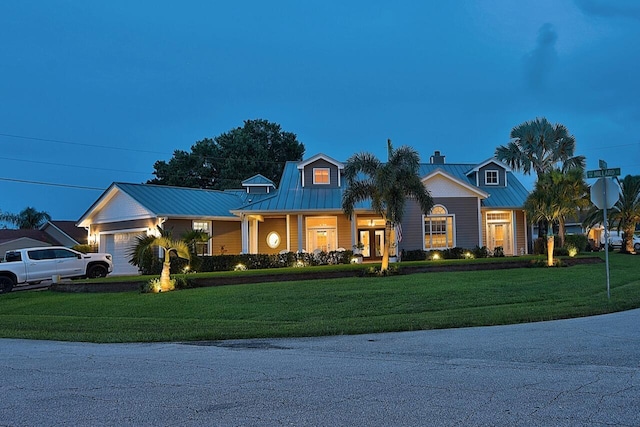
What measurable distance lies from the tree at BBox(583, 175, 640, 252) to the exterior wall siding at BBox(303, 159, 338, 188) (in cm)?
1705

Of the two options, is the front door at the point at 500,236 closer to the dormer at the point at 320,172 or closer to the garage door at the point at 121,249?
the dormer at the point at 320,172

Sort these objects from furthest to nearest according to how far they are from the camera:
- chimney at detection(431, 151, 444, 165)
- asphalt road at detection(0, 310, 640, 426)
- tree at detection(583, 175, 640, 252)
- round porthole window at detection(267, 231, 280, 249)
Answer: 1. chimney at detection(431, 151, 444, 165)
2. tree at detection(583, 175, 640, 252)
3. round porthole window at detection(267, 231, 280, 249)
4. asphalt road at detection(0, 310, 640, 426)

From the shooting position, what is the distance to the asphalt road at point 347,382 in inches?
191

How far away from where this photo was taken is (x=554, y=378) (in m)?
6.02

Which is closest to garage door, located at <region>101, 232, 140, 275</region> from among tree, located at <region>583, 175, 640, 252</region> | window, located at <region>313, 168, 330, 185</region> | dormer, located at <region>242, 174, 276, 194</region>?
dormer, located at <region>242, 174, 276, 194</region>

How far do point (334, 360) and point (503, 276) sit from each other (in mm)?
13305

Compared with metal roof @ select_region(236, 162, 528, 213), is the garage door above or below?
below

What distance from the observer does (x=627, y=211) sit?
3434 cm

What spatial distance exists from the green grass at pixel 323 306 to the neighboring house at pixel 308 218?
309 inches

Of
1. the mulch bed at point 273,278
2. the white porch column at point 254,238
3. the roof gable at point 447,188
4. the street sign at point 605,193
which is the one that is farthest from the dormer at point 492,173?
the street sign at point 605,193

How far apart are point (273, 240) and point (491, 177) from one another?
13.8m

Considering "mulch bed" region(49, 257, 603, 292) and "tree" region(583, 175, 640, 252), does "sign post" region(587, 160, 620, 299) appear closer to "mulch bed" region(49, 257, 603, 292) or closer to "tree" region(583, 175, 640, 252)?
"mulch bed" region(49, 257, 603, 292)

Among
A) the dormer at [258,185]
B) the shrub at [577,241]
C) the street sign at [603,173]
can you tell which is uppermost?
the dormer at [258,185]

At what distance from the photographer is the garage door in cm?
2923
